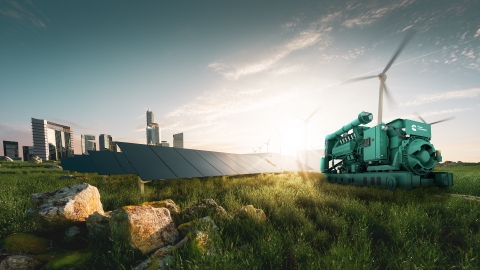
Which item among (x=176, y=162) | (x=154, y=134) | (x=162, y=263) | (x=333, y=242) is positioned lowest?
(x=333, y=242)

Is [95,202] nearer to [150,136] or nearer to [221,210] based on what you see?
[221,210]

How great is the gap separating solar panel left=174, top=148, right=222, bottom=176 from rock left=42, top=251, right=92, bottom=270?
6576 millimetres

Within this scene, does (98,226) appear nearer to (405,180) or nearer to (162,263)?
(162,263)

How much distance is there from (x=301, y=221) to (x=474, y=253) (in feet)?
10.2

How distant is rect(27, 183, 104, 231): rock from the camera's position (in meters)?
4.22

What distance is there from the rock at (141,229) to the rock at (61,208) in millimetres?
1362

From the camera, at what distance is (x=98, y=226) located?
4.19 meters

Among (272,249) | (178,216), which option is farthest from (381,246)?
(178,216)

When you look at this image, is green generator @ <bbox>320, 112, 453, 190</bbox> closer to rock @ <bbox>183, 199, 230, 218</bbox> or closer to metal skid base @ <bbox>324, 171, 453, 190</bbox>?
metal skid base @ <bbox>324, 171, 453, 190</bbox>

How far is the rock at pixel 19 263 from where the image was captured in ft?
10.7

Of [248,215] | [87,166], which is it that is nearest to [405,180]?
[248,215]

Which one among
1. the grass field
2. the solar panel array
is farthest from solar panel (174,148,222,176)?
the grass field

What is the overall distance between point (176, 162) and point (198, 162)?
1.53 metres

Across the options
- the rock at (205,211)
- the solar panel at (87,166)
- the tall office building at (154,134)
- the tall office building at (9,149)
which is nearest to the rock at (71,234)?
the rock at (205,211)
